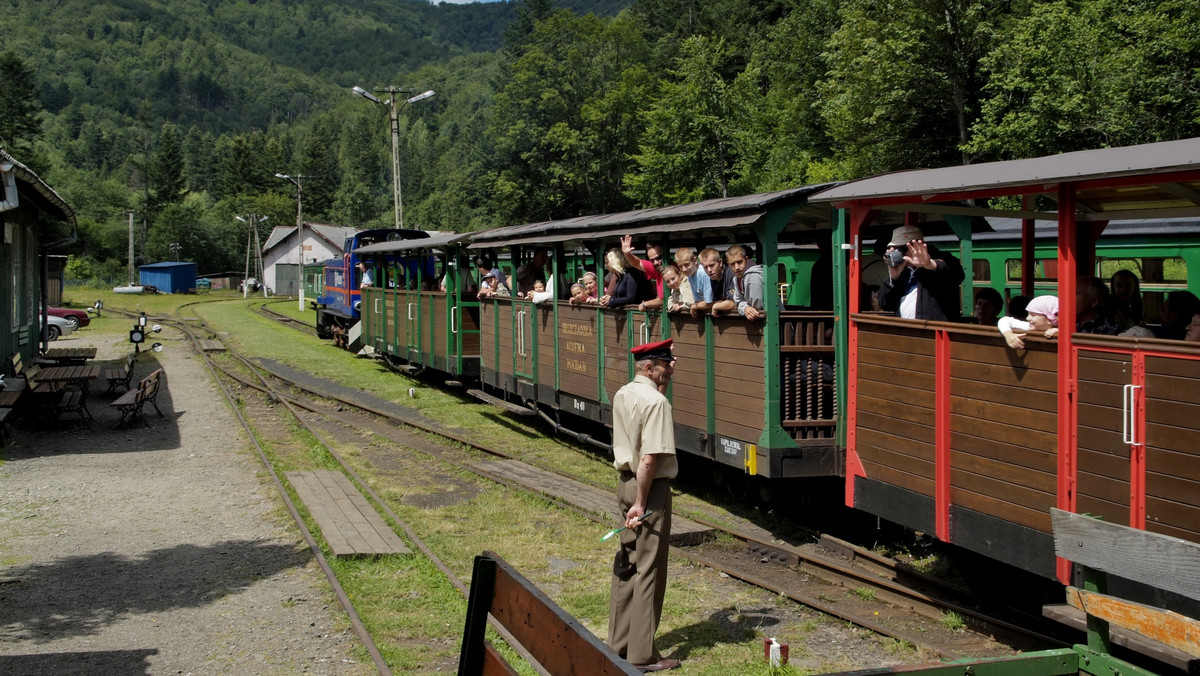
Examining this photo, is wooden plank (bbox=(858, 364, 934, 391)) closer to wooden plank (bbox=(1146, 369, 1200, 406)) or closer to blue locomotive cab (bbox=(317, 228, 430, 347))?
wooden plank (bbox=(1146, 369, 1200, 406))

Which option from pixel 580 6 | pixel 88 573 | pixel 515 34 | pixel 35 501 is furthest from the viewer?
pixel 580 6

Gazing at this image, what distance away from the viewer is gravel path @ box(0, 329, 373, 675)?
248 inches

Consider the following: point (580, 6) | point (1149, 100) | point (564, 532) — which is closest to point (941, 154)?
point (1149, 100)

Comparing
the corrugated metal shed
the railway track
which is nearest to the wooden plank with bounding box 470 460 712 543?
the railway track

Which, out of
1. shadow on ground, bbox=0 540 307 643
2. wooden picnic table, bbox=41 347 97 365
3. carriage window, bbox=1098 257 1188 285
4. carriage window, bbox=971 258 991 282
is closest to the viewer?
shadow on ground, bbox=0 540 307 643

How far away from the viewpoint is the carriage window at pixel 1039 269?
12.5 meters

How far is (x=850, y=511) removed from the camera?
931 centimetres

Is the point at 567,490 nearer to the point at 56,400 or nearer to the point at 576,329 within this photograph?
the point at 576,329

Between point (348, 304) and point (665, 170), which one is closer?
point (348, 304)

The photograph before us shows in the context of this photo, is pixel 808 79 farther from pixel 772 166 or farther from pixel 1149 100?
pixel 1149 100

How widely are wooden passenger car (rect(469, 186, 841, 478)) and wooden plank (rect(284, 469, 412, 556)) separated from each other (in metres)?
2.97

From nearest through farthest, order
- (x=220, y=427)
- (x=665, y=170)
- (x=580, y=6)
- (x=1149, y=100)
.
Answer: (x=220, y=427) < (x=1149, y=100) < (x=665, y=170) < (x=580, y=6)

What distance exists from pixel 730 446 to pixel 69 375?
11.8 m

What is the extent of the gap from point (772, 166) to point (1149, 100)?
20426 mm
